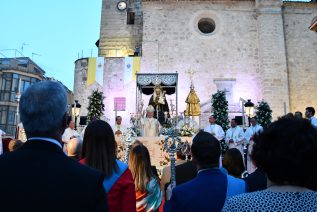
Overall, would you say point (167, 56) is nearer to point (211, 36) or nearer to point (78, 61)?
point (211, 36)

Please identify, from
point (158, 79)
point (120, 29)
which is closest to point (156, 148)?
point (158, 79)

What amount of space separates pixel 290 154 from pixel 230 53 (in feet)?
67.9

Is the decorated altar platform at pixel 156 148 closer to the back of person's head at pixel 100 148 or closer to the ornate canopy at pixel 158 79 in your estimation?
the ornate canopy at pixel 158 79

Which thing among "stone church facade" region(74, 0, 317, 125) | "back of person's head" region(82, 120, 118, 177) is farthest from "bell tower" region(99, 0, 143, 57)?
"back of person's head" region(82, 120, 118, 177)

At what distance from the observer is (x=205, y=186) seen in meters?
2.24

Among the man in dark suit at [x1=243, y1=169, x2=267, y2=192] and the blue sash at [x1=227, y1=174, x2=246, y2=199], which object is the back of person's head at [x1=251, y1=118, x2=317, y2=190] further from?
the man in dark suit at [x1=243, y1=169, x2=267, y2=192]

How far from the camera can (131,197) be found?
225 cm

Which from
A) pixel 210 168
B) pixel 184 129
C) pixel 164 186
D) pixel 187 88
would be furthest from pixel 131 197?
pixel 187 88

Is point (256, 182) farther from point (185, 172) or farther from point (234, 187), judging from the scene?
point (185, 172)

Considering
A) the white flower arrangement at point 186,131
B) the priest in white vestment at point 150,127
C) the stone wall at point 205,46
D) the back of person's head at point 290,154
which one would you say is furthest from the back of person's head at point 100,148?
the stone wall at point 205,46

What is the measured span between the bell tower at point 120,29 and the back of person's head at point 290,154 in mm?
22124

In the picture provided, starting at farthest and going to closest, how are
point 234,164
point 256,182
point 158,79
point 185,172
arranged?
point 158,79
point 185,172
point 234,164
point 256,182

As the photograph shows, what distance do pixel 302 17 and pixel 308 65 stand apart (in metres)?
3.60

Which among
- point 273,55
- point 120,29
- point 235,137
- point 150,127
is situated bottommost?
point 235,137
